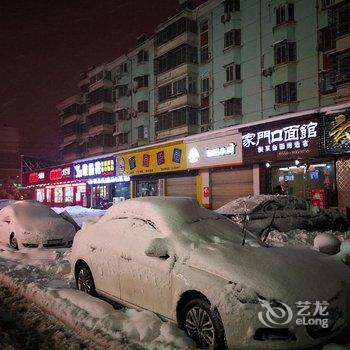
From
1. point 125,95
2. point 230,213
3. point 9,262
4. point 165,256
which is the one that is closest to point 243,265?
point 165,256

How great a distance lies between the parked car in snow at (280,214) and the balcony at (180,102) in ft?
71.3

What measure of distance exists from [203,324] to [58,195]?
3734cm

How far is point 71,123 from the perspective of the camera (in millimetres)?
53875

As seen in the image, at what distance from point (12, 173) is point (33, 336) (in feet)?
309

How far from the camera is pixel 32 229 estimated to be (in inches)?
402

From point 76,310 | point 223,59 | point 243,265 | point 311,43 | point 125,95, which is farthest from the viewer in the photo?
point 125,95

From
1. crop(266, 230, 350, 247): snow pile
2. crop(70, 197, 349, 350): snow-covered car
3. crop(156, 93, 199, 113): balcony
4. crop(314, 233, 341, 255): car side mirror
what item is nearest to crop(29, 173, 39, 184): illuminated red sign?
crop(156, 93, 199, 113): balcony

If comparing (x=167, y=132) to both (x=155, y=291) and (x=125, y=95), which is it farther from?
(x=155, y=291)

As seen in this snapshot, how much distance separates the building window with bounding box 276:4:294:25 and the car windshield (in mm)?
25628

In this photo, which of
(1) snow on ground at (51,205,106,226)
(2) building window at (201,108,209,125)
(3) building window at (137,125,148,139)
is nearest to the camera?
(1) snow on ground at (51,205,106,226)

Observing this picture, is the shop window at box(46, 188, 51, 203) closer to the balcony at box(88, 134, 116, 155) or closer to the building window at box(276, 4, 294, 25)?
the balcony at box(88, 134, 116, 155)

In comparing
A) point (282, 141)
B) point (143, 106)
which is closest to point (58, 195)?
point (143, 106)

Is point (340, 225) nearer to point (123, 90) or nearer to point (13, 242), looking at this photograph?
point (13, 242)

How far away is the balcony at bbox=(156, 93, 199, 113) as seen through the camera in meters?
32.7
